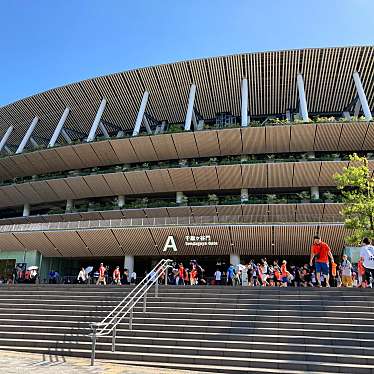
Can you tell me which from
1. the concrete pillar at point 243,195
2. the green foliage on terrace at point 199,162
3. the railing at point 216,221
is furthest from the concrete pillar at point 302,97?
the railing at point 216,221

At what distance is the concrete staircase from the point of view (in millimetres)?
8125

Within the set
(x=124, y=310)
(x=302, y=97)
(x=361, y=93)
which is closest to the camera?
(x=124, y=310)

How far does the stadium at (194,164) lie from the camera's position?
27.3 metres

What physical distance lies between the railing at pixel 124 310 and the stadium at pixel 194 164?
557 inches

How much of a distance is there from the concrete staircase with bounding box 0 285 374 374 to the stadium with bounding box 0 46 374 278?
14.2 metres

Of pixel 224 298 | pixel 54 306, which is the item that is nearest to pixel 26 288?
pixel 54 306

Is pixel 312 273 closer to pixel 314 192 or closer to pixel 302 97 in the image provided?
pixel 314 192

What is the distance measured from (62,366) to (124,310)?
11.4ft

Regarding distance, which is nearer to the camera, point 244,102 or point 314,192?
point 314,192

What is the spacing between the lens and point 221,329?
9633mm

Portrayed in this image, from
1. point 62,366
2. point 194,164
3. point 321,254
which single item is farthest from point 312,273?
point 194,164

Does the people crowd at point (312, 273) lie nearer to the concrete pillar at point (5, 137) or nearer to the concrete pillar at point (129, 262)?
the concrete pillar at point (129, 262)

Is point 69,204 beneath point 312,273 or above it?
above

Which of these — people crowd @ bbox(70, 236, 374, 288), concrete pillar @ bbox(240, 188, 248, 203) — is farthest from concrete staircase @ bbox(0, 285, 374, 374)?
concrete pillar @ bbox(240, 188, 248, 203)
